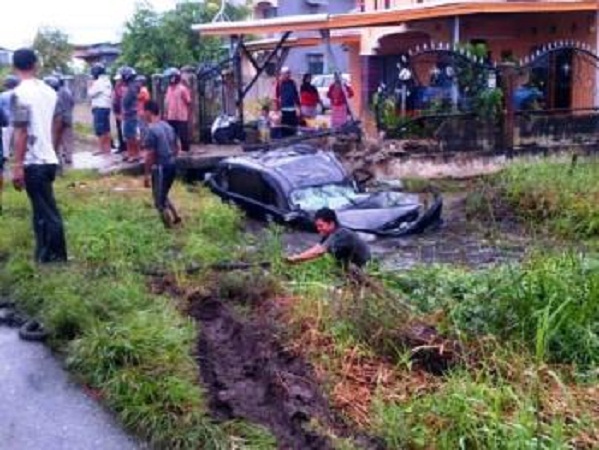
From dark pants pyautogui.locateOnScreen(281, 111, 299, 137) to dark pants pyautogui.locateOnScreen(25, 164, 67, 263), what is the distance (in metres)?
11.8

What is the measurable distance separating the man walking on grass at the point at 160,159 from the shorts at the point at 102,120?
7.59m

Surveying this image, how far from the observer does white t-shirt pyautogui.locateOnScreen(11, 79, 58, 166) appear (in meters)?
8.91

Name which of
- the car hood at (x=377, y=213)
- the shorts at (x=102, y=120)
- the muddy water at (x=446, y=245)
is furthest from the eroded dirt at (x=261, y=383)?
the shorts at (x=102, y=120)

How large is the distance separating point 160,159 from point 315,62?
107 ft

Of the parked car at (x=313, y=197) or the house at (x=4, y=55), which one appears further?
the house at (x=4, y=55)

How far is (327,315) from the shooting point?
7199 millimetres

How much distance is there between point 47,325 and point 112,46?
44.8m

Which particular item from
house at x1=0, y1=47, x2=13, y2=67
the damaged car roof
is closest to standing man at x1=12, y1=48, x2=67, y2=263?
the damaged car roof

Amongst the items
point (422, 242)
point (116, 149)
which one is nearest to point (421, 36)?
point (116, 149)

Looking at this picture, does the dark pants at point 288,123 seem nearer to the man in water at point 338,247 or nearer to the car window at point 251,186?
the car window at point 251,186

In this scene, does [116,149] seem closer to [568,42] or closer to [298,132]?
[298,132]

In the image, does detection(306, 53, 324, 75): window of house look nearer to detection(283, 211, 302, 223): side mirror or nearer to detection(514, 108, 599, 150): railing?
detection(514, 108, 599, 150): railing

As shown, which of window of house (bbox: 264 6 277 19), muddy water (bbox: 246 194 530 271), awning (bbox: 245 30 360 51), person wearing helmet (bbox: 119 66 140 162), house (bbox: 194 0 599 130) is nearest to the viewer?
muddy water (bbox: 246 194 530 271)

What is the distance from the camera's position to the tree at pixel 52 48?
147ft
